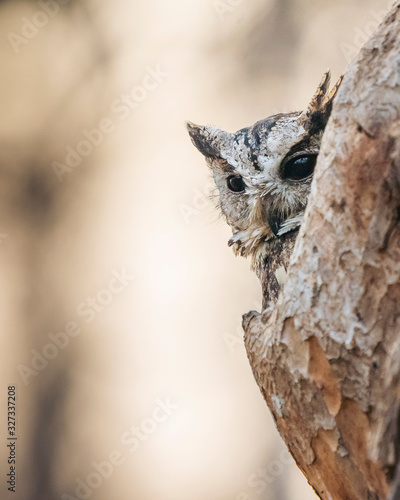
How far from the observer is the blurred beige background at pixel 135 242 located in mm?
1942

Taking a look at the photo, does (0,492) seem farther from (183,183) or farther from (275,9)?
(275,9)

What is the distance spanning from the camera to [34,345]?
2105 millimetres

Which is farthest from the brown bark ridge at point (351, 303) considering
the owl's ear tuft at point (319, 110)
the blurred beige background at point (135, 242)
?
the blurred beige background at point (135, 242)

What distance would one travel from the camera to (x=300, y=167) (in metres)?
1.33

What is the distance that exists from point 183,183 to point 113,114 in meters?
0.49

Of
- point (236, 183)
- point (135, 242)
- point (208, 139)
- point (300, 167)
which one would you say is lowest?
point (300, 167)

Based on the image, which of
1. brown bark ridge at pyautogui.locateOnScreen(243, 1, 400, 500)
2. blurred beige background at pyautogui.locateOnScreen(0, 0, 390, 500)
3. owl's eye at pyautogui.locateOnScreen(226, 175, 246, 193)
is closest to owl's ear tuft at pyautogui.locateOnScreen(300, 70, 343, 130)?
owl's eye at pyautogui.locateOnScreen(226, 175, 246, 193)

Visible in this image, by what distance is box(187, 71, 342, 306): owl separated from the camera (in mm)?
1300

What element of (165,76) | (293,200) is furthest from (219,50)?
(293,200)

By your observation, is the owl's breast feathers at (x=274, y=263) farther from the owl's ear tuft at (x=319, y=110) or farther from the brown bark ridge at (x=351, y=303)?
the brown bark ridge at (x=351, y=303)

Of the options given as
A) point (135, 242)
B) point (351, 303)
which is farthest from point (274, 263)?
point (135, 242)

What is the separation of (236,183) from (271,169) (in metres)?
0.16

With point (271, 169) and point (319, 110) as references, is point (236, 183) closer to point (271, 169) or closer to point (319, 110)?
point (271, 169)

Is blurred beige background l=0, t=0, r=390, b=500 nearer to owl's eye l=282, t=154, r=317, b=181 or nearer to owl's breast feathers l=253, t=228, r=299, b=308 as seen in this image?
owl's breast feathers l=253, t=228, r=299, b=308
